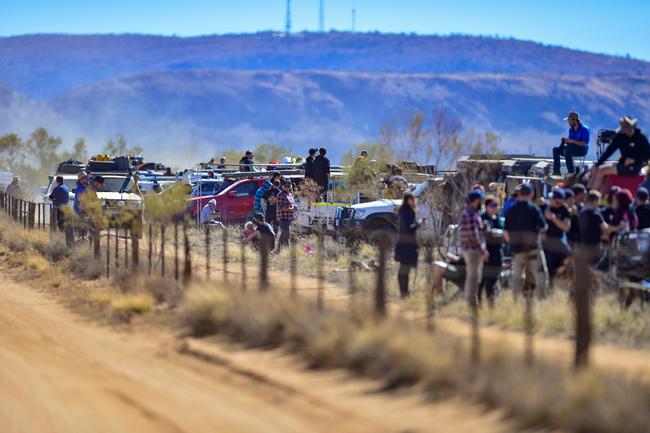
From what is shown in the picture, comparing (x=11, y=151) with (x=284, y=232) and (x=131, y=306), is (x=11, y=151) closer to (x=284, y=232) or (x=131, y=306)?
(x=284, y=232)

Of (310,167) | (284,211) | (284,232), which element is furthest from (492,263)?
(310,167)

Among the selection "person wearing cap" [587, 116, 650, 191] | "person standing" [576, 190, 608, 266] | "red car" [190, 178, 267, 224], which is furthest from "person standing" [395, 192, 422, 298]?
"red car" [190, 178, 267, 224]

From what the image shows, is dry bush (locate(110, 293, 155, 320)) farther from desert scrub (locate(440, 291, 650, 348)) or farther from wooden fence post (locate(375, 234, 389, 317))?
wooden fence post (locate(375, 234, 389, 317))

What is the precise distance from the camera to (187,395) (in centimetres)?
1123

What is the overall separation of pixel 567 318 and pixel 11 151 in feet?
241

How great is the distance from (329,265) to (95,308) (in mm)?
7170

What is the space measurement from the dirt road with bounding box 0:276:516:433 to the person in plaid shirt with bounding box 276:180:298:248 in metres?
10.6

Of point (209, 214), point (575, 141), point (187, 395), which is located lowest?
point (187, 395)

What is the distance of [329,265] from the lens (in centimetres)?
2372

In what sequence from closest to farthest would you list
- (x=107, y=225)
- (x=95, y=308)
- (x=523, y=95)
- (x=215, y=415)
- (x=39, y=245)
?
(x=215, y=415) < (x=95, y=308) < (x=107, y=225) < (x=39, y=245) < (x=523, y=95)

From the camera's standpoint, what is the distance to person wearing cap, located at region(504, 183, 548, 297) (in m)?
15.3

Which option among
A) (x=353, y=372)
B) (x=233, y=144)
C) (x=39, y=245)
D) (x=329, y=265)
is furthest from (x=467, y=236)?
(x=233, y=144)

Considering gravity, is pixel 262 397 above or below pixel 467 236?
below

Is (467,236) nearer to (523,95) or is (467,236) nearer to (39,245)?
(39,245)
